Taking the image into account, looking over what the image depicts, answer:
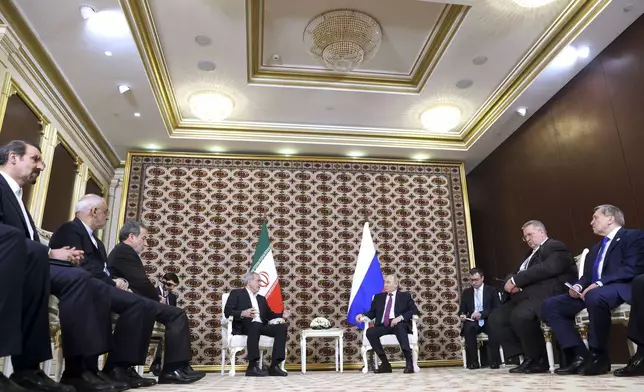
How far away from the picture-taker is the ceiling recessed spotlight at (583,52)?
580 cm

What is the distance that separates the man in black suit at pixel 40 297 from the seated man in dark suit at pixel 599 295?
336 centimetres

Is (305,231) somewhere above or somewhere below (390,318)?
above

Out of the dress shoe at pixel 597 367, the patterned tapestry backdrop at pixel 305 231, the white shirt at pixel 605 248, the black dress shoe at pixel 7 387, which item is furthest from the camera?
the patterned tapestry backdrop at pixel 305 231

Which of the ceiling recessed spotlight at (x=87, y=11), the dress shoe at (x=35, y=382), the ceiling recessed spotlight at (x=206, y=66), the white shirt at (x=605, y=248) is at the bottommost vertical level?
the dress shoe at (x=35, y=382)

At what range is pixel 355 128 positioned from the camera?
26.8 feet

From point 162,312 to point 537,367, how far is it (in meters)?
3.30

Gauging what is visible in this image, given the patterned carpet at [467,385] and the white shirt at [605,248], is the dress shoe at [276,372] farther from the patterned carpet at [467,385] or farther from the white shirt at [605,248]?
the white shirt at [605,248]

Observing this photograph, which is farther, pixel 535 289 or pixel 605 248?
pixel 535 289

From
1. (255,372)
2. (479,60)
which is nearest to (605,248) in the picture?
(479,60)

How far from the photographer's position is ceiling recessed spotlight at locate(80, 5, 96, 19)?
16.1 ft

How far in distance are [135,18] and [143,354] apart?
357cm

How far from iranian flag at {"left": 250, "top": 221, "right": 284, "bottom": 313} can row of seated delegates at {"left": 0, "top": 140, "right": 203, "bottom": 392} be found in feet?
12.0

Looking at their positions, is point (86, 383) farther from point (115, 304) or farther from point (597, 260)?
point (597, 260)

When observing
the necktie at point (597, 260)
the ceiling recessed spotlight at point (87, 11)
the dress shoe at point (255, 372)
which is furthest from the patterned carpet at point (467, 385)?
the ceiling recessed spotlight at point (87, 11)
